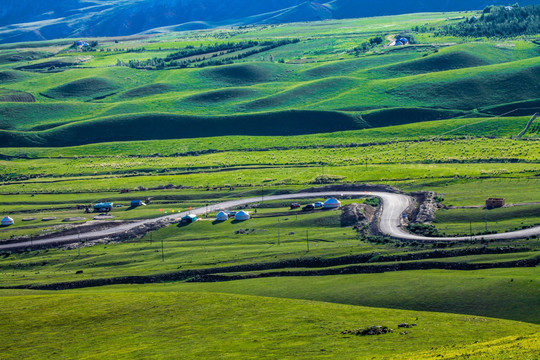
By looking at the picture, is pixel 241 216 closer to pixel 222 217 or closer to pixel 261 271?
pixel 222 217

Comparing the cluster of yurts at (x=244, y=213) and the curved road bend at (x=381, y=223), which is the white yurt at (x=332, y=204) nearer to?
the cluster of yurts at (x=244, y=213)

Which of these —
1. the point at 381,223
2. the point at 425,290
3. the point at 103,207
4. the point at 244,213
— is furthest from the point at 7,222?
the point at 425,290

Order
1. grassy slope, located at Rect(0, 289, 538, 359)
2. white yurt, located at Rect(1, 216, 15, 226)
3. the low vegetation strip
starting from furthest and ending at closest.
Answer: white yurt, located at Rect(1, 216, 15, 226), the low vegetation strip, grassy slope, located at Rect(0, 289, 538, 359)

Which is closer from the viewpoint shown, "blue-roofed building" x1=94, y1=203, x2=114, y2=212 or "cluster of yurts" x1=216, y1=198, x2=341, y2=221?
"cluster of yurts" x1=216, y1=198, x2=341, y2=221

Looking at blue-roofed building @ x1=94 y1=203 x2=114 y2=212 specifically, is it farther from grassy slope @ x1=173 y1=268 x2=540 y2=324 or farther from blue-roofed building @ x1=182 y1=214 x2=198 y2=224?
grassy slope @ x1=173 y1=268 x2=540 y2=324

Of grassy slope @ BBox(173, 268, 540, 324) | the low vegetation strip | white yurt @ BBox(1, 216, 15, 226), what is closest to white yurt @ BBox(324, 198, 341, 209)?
the low vegetation strip

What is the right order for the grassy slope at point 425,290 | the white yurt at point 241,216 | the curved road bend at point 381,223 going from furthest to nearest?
the white yurt at point 241,216 → the curved road bend at point 381,223 → the grassy slope at point 425,290

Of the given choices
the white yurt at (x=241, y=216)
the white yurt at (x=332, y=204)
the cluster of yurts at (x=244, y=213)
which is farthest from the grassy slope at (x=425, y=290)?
the white yurt at (x=332, y=204)
